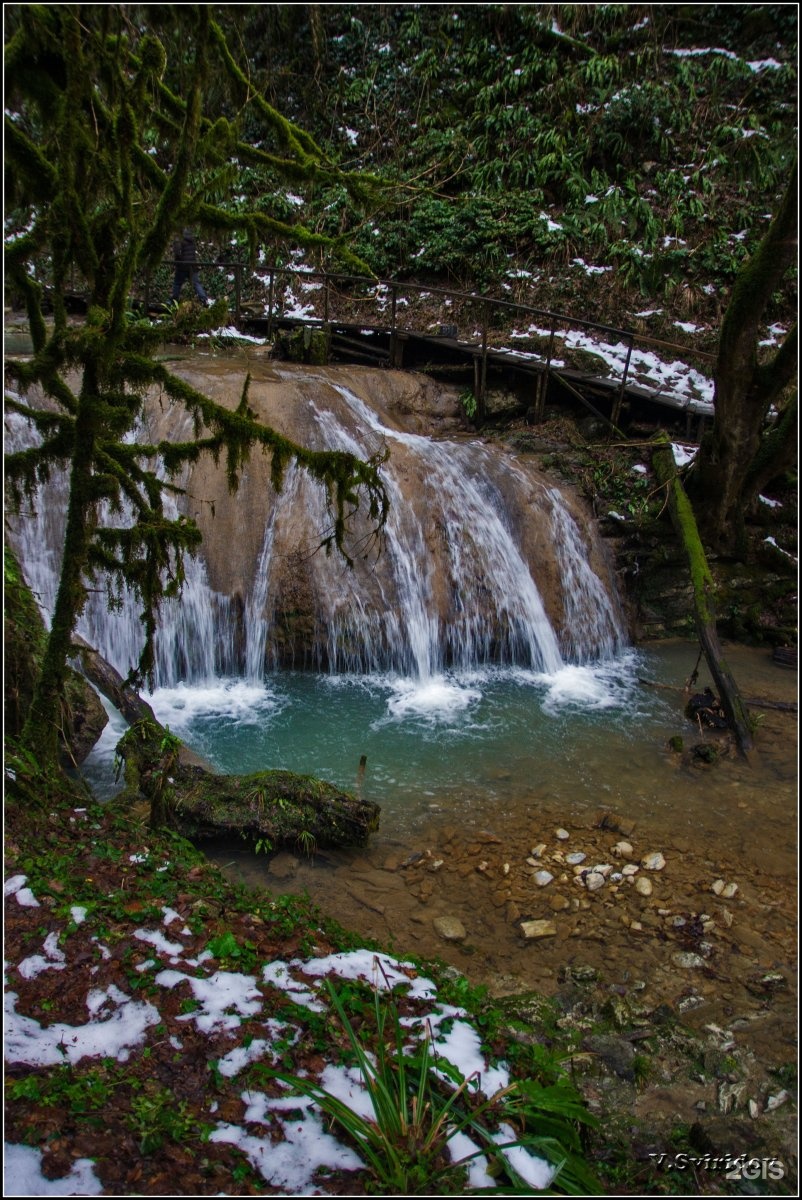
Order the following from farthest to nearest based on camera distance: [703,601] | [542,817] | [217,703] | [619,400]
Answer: [619,400], [703,601], [217,703], [542,817]

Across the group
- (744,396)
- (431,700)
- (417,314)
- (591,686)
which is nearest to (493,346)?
(417,314)

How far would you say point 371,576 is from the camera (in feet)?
30.0

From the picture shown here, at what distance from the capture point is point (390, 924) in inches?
188

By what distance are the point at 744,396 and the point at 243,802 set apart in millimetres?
8027

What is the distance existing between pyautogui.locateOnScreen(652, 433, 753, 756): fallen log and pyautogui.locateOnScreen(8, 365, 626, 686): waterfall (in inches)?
58.2

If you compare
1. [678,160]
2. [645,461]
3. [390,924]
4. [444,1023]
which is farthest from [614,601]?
[678,160]

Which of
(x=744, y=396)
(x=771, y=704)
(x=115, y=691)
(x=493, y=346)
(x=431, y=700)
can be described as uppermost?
(x=493, y=346)

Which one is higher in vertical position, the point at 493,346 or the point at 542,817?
the point at 493,346

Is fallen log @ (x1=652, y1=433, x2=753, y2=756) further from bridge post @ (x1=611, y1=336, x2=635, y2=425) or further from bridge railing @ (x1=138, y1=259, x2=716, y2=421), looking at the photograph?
bridge railing @ (x1=138, y1=259, x2=716, y2=421)

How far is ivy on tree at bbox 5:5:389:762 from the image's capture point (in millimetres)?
3371

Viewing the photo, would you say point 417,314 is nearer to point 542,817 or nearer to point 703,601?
point 703,601

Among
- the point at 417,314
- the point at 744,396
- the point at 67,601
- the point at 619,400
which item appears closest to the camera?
the point at 67,601

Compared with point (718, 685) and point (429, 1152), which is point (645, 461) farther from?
point (429, 1152)

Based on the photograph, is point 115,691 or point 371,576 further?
point 371,576
